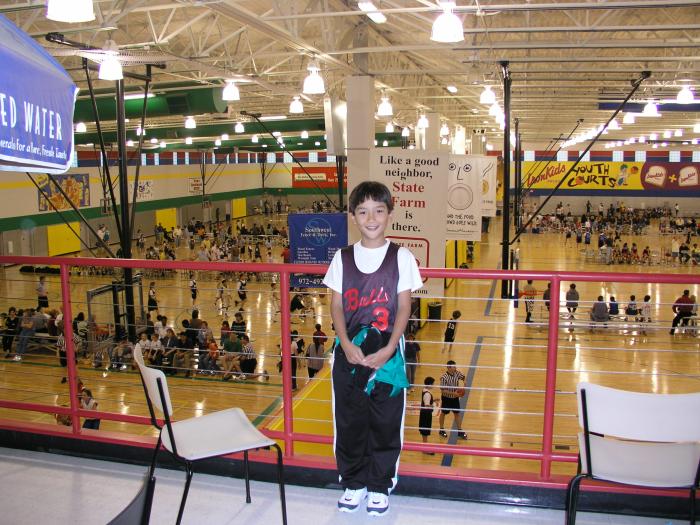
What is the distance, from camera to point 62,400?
11422 millimetres

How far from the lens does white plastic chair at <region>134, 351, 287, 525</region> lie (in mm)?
2697

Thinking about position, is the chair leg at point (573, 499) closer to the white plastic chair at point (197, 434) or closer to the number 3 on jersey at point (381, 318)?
the number 3 on jersey at point (381, 318)

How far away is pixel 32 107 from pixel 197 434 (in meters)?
1.61

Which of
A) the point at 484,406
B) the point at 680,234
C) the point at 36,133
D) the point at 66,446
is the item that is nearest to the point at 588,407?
the point at 36,133

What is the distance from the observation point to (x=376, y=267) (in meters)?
2.93

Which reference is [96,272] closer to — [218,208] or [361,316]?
[218,208]

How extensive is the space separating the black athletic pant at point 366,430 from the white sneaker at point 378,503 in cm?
3

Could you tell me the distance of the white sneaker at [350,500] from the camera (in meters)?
3.11

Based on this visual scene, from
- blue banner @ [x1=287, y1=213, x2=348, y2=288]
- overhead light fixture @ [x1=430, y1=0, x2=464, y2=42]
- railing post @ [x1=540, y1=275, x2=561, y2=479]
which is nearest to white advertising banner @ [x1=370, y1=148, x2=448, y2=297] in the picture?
overhead light fixture @ [x1=430, y1=0, x2=464, y2=42]

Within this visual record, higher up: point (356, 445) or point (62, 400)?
point (356, 445)

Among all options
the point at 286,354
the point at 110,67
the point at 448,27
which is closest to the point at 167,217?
the point at 110,67

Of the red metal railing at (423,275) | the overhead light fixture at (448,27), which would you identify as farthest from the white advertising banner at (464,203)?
the red metal railing at (423,275)

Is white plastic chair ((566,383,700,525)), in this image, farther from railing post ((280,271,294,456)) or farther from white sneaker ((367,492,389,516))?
railing post ((280,271,294,456))

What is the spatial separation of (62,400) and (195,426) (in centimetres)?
969
